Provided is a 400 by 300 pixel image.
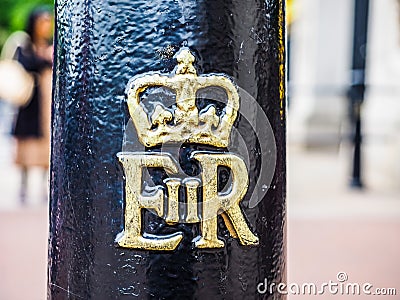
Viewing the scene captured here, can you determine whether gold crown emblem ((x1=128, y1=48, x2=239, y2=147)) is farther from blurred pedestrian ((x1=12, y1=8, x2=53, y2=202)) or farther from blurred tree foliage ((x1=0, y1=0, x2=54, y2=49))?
blurred tree foliage ((x1=0, y1=0, x2=54, y2=49))

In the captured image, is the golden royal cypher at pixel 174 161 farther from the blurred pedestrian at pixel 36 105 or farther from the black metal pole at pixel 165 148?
the blurred pedestrian at pixel 36 105

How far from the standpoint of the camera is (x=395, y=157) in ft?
25.7

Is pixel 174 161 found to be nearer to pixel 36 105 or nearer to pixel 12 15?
pixel 36 105

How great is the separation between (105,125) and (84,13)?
239 millimetres

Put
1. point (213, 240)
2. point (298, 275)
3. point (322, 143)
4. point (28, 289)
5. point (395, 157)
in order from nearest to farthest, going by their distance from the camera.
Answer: point (213, 240)
point (28, 289)
point (298, 275)
point (395, 157)
point (322, 143)

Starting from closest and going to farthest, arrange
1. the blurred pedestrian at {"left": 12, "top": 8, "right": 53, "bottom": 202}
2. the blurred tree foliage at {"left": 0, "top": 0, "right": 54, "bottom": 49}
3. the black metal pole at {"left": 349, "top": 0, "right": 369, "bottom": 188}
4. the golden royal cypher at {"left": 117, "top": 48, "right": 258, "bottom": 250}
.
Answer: the golden royal cypher at {"left": 117, "top": 48, "right": 258, "bottom": 250}, the blurred pedestrian at {"left": 12, "top": 8, "right": 53, "bottom": 202}, the black metal pole at {"left": 349, "top": 0, "right": 369, "bottom": 188}, the blurred tree foliage at {"left": 0, "top": 0, "right": 54, "bottom": 49}

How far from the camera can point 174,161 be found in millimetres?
1334

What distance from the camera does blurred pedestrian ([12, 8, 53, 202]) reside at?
639 cm

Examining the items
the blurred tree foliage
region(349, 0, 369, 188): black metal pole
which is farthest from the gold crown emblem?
the blurred tree foliage

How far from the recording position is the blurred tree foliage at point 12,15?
28.7 metres

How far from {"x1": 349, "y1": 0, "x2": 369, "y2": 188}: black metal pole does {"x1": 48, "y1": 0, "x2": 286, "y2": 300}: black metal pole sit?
6499 millimetres

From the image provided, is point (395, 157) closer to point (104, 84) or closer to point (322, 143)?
point (322, 143)

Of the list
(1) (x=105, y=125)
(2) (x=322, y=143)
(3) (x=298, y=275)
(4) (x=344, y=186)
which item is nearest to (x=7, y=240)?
(3) (x=298, y=275)

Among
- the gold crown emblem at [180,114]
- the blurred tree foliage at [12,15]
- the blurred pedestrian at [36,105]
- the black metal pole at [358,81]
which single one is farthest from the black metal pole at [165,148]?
the blurred tree foliage at [12,15]
